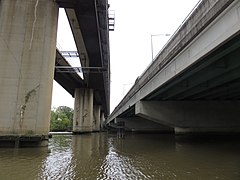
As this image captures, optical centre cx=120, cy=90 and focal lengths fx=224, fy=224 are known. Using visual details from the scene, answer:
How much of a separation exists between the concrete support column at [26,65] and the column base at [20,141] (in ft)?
0.71

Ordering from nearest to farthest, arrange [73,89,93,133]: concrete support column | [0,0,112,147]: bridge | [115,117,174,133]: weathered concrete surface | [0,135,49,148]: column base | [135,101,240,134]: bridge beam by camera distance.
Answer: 1. [0,135,49,148]: column base
2. [0,0,112,147]: bridge
3. [135,101,240,134]: bridge beam
4. [115,117,174,133]: weathered concrete surface
5. [73,89,93,133]: concrete support column

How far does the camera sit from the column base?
42.5ft

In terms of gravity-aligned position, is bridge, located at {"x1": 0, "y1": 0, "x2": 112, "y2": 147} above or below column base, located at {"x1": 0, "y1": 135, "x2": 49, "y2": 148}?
above

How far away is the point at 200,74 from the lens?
12.0 m

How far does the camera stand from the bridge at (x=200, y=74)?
729 centimetres

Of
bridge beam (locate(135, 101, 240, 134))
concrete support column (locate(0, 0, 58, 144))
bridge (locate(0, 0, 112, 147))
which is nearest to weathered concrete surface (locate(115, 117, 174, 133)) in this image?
bridge beam (locate(135, 101, 240, 134))

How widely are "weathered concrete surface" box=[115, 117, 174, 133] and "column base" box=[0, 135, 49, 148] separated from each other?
3036 cm

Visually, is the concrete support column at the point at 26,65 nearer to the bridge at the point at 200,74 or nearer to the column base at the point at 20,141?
the column base at the point at 20,141

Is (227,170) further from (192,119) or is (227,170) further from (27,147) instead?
(192,119)

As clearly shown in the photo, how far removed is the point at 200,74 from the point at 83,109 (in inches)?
1425

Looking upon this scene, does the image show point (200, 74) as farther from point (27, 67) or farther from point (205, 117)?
point (27, 67)

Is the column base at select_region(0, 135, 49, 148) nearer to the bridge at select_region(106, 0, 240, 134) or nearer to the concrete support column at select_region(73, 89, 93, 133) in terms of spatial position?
the bridge at select_region(106, 0, 240, 134)

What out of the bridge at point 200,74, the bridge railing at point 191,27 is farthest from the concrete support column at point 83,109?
the bridge railing at point 191,27

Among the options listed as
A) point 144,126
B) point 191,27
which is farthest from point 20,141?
point 144,126
